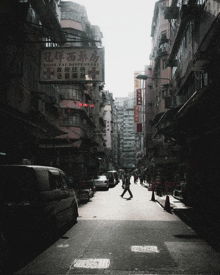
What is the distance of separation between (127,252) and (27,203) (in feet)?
7.84

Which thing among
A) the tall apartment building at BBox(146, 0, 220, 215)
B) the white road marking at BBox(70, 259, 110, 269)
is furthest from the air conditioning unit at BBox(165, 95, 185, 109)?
the white road marking at BBox(70, 259, 110, 269)

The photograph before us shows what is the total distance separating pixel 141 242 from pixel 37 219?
104 inches

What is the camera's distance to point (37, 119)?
1714 centimetres

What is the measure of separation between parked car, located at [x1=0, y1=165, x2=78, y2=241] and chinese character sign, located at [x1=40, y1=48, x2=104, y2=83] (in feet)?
20.3

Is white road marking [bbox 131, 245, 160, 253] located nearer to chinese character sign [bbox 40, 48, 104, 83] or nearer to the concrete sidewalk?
the concrete sidewalk

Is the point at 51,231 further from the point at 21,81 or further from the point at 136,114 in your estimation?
the point at 136,114

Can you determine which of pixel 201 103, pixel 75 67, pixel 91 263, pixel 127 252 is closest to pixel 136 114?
pixel 75 67

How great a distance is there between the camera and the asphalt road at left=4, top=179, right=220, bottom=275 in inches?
219

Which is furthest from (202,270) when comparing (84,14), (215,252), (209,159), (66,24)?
(84,14)

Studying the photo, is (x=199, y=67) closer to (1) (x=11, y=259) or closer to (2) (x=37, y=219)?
(2) (x=37, y=219)

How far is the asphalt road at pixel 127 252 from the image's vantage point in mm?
5555

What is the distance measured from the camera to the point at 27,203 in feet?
22.4

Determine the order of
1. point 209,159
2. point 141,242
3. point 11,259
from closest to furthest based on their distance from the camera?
point 11,259 < point 141,242 < point 209,159

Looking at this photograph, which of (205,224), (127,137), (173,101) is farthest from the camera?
(127,137)
